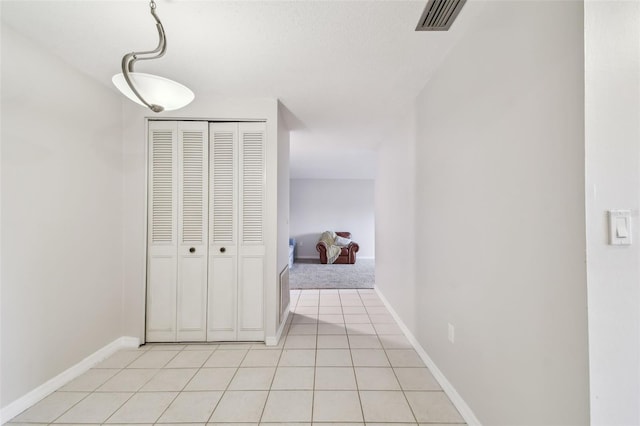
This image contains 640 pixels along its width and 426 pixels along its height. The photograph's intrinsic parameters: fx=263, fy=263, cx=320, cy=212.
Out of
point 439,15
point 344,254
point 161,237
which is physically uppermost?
point 439,15

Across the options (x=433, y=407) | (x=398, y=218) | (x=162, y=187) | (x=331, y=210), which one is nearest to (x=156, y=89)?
(x=162, y=187)

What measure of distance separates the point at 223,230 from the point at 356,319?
1.97 metres

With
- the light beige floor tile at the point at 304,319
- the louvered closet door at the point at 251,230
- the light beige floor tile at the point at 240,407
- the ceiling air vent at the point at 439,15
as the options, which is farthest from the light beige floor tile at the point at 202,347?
the ceiling air vent at the point at 439,15

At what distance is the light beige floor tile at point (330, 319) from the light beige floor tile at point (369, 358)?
0.74m

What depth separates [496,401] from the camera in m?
1.37

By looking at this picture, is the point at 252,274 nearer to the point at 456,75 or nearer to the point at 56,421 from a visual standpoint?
the point at 56,421

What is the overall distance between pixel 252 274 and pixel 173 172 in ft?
4.32

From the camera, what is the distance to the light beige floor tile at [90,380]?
198 centimetres

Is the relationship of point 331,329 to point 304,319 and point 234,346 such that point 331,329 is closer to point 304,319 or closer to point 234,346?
point 304,319

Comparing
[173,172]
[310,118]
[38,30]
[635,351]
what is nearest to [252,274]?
[173,172]

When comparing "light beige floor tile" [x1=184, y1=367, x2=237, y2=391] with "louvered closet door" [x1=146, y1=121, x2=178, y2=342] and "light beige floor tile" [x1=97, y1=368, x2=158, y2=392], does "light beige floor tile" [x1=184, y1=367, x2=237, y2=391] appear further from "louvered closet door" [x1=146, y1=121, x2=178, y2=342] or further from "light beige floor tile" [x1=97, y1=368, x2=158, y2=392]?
"louvered closet door" [x1=146, y1=121, x2=178, y2=342]

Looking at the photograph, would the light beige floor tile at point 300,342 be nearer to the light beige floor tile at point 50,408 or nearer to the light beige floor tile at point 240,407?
the light beige floor tile at point 240,407

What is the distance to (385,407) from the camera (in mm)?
1764

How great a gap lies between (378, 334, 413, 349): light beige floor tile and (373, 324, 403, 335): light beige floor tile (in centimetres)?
9
